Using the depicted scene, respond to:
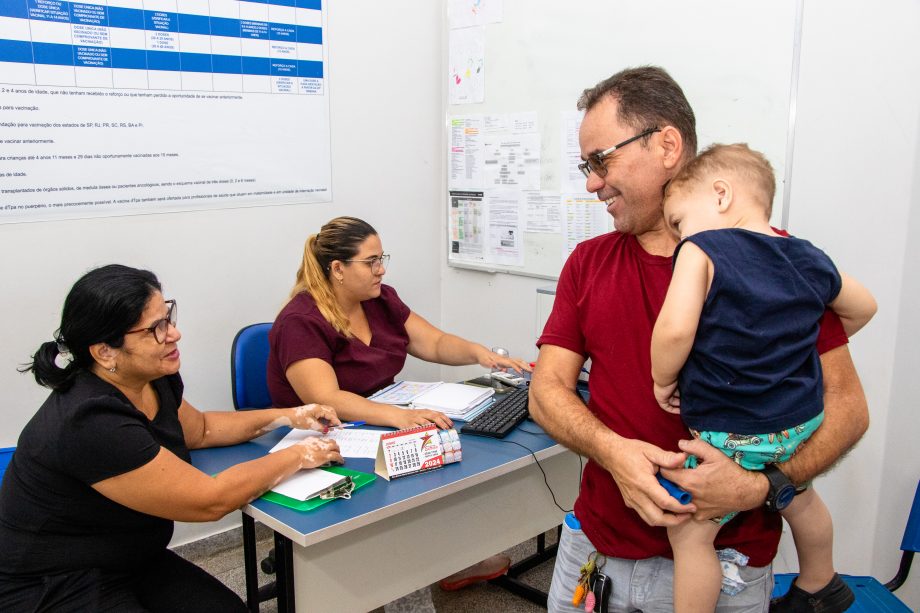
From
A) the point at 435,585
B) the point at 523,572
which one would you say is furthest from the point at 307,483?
the point at 523,572

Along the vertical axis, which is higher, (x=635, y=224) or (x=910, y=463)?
(x=635, y=224)

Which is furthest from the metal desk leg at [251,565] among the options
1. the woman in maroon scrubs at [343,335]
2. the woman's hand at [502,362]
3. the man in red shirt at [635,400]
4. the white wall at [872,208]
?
the white wall at [872,208]

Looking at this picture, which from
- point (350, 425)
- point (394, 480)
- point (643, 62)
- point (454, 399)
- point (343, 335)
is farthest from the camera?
point (643, 62)

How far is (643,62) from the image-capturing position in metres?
2.72

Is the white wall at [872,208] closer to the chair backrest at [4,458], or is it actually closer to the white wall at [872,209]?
the white wall at [872,209]

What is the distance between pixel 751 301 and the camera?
1241 millimetres

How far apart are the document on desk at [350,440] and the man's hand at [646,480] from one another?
855 millimetres

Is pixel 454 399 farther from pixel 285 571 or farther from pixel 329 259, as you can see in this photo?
pixel 285 571

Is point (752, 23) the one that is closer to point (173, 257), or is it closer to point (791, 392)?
point (791, 392)

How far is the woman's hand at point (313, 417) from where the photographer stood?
2.14 metres

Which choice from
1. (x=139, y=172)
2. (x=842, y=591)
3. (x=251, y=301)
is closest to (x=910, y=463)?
(x=842, y=591)

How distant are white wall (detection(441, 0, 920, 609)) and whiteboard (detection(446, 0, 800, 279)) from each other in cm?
8

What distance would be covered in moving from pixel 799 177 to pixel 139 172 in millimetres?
2294

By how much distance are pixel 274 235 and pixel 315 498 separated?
5.39ft
